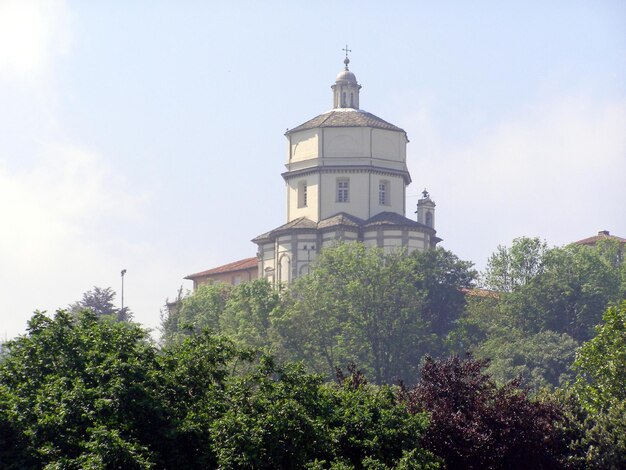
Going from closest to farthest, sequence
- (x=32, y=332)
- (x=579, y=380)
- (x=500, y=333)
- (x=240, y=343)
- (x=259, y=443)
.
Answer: (x=259, y=443) < (x=32, y=332) < (x=579, y=380) < (x=240, y=343) < (x=500, y=333)

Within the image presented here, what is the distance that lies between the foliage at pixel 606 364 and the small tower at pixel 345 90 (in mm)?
66414

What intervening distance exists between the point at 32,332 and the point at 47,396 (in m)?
2.71

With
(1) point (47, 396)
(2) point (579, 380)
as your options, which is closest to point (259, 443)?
(1) point (47, 396)

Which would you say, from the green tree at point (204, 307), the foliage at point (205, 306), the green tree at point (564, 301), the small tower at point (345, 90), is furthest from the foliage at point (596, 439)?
the small tower at point (345, 90)

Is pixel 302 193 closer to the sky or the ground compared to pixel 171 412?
closer to the sky

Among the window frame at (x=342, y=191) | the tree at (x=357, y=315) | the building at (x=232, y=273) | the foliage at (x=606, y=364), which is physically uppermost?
the window frame at (x=342, y=191)

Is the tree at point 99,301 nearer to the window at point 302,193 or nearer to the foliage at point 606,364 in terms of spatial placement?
the window at point 302,193

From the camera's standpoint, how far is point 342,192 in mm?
114188

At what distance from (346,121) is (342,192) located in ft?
16.0

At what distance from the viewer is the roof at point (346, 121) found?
114750 mm

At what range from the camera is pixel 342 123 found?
115m

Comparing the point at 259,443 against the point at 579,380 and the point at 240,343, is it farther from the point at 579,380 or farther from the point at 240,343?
the point at 240,343

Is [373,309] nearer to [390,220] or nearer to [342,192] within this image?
[390,220]

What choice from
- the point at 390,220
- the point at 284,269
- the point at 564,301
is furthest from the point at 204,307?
the point at 564,301
